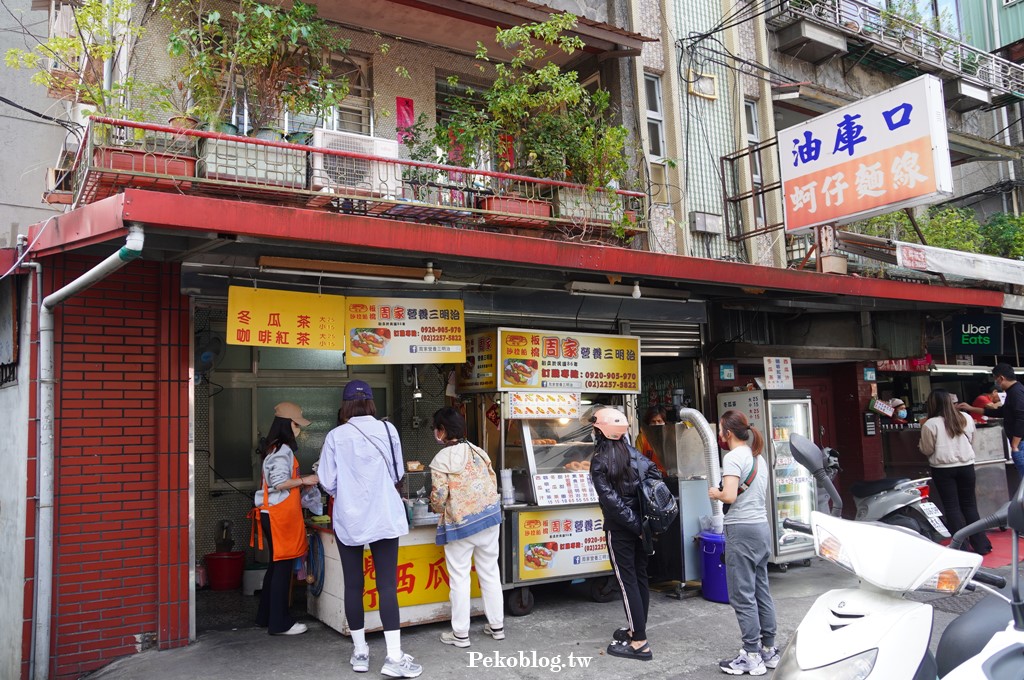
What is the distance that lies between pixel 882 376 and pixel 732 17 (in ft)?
20.9

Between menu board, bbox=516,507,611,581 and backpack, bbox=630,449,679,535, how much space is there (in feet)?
5.70

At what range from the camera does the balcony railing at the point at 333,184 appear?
5926mm

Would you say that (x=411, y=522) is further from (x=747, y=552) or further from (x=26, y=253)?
(x=26, y=253)

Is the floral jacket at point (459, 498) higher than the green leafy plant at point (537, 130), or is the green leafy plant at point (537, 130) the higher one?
the green leafy plant at point (537, 130)

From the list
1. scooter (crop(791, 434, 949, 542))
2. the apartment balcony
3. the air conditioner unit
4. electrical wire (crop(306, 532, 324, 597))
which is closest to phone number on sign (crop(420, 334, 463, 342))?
the air conditioner unit

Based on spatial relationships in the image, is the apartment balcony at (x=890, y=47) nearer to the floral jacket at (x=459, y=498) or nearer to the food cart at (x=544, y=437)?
the food cart at (x=544, y=437)

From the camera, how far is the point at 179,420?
6238 mm

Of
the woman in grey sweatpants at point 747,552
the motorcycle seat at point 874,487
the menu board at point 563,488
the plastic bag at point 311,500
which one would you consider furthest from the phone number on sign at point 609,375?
the plastic bag at point 311,500

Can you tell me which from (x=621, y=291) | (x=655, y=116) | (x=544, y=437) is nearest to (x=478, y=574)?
(x=544, y=437)

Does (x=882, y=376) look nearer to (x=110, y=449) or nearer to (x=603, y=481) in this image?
(x=603, y=481)

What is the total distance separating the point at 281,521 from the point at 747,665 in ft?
12.8

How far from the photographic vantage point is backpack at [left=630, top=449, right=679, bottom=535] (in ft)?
19.2

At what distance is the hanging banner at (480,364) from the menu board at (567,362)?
0.08m

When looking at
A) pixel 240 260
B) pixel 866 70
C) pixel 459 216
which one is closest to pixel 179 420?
pixel 240 260
